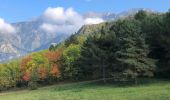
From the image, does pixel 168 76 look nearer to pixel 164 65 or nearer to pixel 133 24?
pixel 164 65

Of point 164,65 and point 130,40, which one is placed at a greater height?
point 130,40

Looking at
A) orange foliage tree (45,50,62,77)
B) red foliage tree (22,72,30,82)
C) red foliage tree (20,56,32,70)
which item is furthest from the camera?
red foliage tree (20,56,32,70)

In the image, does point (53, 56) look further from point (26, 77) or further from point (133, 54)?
point (133, 54)

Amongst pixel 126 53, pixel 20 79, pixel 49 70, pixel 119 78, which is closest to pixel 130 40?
pixel 126 53

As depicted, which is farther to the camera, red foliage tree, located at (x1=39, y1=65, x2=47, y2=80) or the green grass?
red foliage tree, located at (x1=39, y1=65, x2=47, y2=80)

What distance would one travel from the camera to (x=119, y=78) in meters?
75.1

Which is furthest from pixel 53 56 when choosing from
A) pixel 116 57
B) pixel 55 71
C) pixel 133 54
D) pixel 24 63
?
pixel 133 54

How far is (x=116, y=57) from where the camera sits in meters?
80.1

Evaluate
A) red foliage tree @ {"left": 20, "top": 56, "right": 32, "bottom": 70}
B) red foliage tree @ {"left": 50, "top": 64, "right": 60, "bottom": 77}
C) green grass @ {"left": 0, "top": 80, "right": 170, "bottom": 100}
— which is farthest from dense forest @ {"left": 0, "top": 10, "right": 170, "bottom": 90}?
green grass @ {"left": 0, "top": 80, "right": 170, "bottom": 100}

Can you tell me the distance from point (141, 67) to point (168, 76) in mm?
8761

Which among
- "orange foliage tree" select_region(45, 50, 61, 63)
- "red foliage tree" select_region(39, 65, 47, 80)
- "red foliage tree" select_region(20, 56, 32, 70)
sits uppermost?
"orange foliage tree" select_region(45, 50, 61, 63)

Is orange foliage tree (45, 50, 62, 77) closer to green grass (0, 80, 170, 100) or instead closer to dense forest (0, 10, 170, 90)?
dense forest (0, 10, 170, 90)

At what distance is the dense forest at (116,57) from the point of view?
245ft

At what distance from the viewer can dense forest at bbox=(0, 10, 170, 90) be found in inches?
2938
